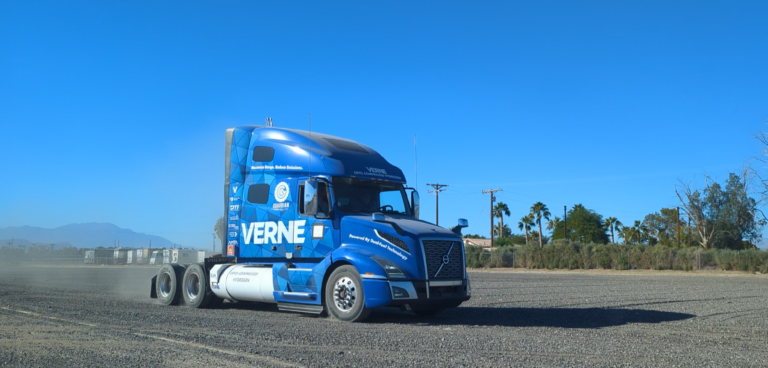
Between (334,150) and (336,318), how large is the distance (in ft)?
11.1

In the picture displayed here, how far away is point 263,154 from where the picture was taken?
14.0 metres

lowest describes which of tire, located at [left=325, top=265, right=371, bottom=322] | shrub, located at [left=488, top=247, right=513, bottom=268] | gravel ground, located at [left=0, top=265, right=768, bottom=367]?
gravel ground, located at [left=0, top=265, right=768, bottom=367]

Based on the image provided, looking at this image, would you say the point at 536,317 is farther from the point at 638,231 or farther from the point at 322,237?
the point at 638,231

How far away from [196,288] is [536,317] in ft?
25.8

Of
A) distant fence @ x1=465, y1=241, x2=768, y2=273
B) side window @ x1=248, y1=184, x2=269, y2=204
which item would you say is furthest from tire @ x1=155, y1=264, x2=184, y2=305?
distant fence @ x1=465, y1=241, x2=768, y2=273

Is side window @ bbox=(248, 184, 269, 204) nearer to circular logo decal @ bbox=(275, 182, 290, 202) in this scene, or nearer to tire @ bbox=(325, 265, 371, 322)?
circular logo decal @ bbox=(275, 182, 290, 202)

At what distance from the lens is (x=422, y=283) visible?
456 inches

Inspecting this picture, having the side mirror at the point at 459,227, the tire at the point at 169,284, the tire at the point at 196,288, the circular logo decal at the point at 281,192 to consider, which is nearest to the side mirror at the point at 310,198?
the circular logo decal at the point at 281,192

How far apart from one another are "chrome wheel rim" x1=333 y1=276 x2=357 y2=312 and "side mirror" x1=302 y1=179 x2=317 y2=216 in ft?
4.86

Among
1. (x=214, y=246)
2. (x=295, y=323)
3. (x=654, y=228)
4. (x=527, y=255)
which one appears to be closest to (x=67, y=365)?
(x=295, y=323)

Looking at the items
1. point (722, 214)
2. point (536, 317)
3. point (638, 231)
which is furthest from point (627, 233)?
point (536, 317)

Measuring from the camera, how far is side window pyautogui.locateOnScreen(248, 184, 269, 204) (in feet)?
45.0

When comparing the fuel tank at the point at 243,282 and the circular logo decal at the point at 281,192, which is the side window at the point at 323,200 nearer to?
the circular logo decal at the point at 281,192

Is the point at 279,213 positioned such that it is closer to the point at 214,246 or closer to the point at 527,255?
the point at 214,246
